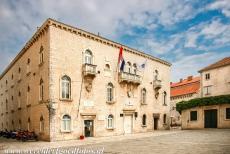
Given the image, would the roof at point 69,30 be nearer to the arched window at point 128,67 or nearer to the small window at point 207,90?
the arched window at point 128,67

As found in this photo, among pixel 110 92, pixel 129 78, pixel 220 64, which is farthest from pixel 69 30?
pixel 220 64

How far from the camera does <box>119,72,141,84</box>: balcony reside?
28.9m

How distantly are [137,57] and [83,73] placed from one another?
10572 mm

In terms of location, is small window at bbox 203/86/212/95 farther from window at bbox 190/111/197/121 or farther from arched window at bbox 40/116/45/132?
arched window at bbox 40/116/45/132

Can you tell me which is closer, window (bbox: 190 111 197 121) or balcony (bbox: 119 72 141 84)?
balcony (bbox: 119 72 141 84)

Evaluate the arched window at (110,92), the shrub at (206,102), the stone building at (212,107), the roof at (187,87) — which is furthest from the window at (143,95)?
the roof at (187,87)

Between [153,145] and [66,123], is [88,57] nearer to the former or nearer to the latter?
[66,123]

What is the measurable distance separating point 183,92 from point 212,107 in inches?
722

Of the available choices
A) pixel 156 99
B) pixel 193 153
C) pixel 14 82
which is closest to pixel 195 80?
pixel 156 99

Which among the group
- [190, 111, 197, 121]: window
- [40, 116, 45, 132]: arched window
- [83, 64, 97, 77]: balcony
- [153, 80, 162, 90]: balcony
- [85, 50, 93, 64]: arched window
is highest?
[85, 50, 93, 64]: arched window

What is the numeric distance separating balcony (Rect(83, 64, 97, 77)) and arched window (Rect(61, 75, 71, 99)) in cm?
193

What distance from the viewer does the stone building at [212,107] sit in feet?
107

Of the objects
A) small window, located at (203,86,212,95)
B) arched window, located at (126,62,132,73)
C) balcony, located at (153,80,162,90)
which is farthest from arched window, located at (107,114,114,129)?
small window, located at (203,86,212,95)

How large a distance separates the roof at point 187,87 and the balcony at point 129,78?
22.2 metres
